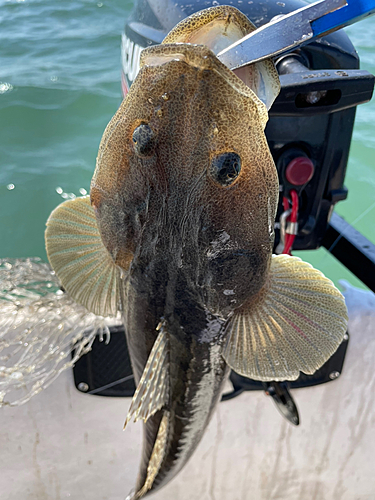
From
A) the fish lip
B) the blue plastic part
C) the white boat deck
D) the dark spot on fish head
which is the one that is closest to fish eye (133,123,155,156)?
the dark spot on fish head

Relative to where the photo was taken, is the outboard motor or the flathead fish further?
the outboard motor

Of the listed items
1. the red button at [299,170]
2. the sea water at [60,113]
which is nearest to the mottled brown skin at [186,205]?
the red button at [299,170]

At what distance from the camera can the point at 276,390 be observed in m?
2.02

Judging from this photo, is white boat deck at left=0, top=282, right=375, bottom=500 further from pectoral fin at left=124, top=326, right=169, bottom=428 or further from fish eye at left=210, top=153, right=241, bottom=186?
fish eye at left=210, top=153, right=241, bottom=186

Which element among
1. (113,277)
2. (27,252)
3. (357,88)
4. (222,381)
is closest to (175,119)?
(113,277)

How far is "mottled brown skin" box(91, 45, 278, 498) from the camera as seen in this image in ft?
3.08

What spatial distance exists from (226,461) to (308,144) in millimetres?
1852

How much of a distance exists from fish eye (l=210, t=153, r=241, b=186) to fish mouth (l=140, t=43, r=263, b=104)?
5.5 inches

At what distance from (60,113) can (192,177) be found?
517 centimetres

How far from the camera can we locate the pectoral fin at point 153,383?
4.23 feet

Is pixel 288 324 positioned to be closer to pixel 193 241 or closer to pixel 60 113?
pixel 193 241

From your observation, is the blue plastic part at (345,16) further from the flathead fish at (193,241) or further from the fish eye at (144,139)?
the fish eye at (144,139)

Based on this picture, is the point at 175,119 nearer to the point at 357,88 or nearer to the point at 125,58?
the point at 357,88

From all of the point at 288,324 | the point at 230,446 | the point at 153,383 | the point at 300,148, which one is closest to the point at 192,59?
the point at 288,324
